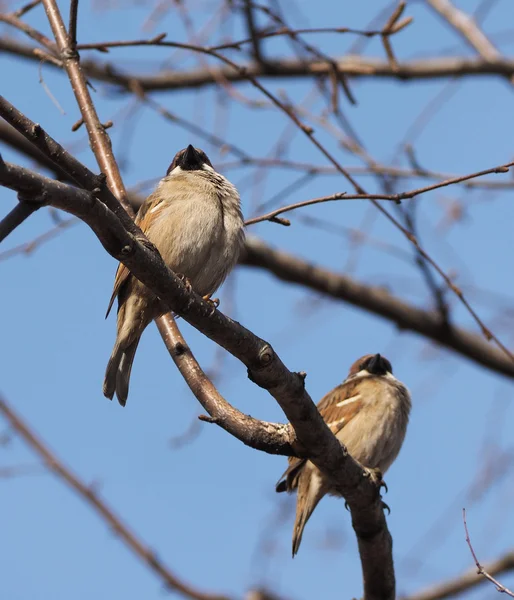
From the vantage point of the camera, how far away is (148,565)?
3662 millimetres

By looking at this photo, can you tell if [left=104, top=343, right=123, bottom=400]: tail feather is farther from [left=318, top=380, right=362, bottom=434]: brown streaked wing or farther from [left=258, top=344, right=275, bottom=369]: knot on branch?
[left=318, top=380, right=362, bottom=434]: brown streaked wing

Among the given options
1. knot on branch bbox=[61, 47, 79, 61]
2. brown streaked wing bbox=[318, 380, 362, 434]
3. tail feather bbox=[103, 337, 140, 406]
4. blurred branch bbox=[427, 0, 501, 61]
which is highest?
blurred branch bbox=[427, 0, 501, 61]

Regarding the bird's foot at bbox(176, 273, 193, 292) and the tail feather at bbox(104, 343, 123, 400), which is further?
the tail feather at bbox(104, 343, 123, 400)

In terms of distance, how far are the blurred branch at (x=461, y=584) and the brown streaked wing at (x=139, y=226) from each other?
136 inches

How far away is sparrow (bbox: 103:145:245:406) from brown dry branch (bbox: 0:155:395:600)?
1.25 ft

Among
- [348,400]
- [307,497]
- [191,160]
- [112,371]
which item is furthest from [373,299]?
[112,371]

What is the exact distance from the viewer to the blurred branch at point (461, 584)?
6543 mm

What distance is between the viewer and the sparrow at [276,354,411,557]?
5.94 metres

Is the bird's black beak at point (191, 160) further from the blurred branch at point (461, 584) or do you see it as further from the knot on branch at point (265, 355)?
the blurred branch at point (461, 584)

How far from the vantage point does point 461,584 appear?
258 inches

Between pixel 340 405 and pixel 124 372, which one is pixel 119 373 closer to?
pixel 124 372

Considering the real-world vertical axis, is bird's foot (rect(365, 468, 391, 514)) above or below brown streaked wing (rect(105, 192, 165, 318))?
below

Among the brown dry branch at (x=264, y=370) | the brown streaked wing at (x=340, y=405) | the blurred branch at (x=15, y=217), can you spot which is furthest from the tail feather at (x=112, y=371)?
the brown streaked wing at (x=340, y=405)

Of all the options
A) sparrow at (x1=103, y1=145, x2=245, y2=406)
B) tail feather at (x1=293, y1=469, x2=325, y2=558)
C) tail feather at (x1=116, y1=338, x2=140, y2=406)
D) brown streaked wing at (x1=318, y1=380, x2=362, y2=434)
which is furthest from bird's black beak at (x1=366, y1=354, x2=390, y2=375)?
tail feather at (x1=116, y1=338, x2=140, y2=406)
